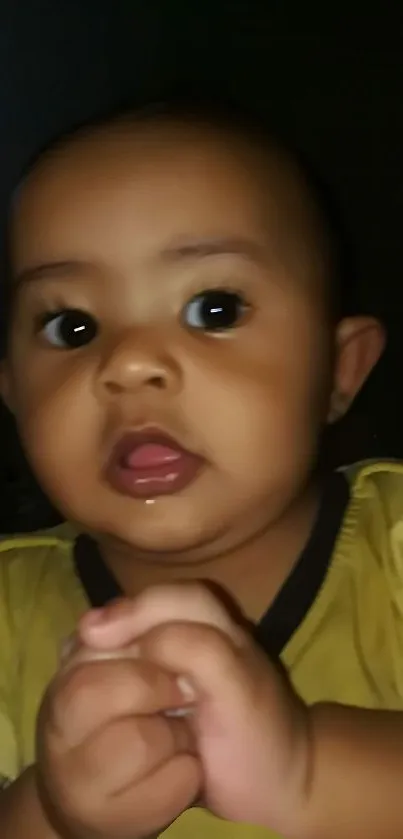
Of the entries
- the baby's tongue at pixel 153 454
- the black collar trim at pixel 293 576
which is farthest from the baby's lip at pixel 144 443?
the black collar trim at pixel 293 576

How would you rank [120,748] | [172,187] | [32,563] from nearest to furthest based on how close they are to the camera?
[120,748]
[172,187]
[32,563]

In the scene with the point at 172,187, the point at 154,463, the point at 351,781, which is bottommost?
the point at 351,781

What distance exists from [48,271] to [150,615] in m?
0.18

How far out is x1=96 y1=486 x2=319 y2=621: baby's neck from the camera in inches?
24.7

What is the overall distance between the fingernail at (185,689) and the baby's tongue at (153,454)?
0.10 meters

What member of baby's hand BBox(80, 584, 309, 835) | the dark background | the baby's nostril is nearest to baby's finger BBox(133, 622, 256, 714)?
baby's hand BBox(80, 584, 309, 835)

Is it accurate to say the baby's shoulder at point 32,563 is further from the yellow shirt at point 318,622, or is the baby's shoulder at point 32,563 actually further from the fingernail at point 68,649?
the fingernail at point 68,649

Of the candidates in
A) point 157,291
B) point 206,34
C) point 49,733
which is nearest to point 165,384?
point 157,291

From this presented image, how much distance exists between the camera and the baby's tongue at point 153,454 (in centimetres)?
57

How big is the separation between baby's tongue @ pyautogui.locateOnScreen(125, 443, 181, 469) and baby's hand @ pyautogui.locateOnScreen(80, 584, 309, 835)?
2.7 inches

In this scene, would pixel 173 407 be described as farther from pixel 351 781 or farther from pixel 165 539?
pixel 351 781

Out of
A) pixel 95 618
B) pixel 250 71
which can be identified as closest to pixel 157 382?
pixel 95 618

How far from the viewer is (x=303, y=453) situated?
0.61 metres

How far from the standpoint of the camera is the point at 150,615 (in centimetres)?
50
